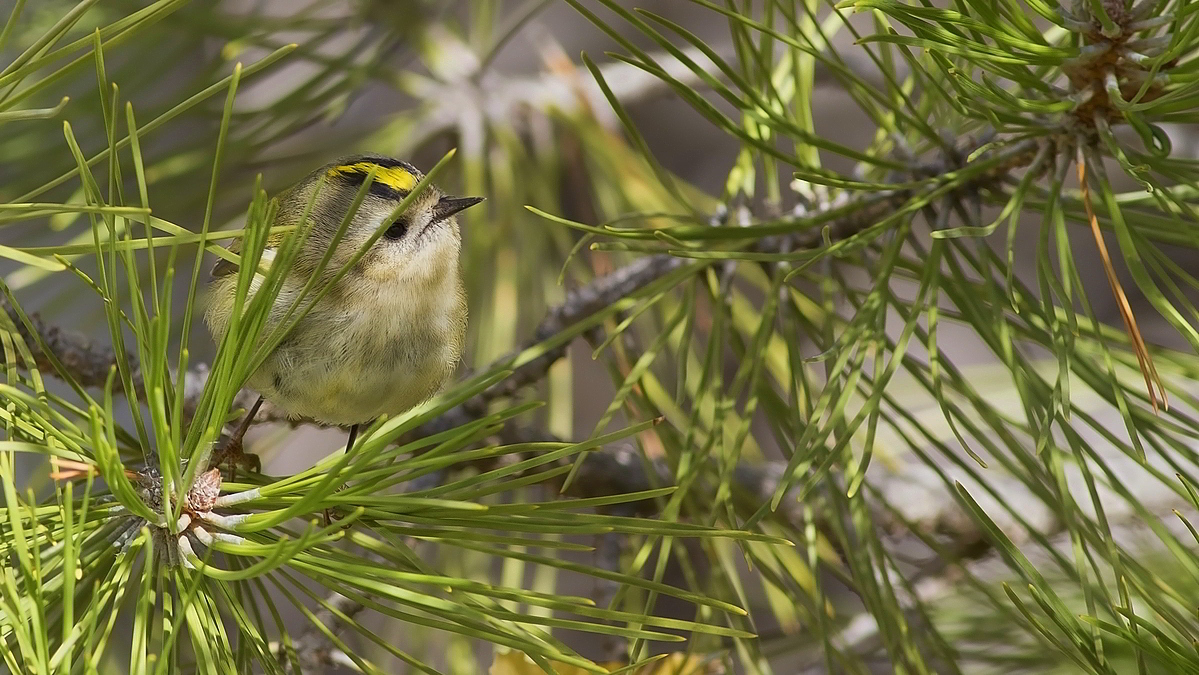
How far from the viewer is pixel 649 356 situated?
923mm

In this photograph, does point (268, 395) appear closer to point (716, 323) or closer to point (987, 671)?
point (716, 323)

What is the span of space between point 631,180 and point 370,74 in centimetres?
36

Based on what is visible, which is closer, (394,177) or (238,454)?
(238,454)

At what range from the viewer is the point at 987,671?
1.26 m

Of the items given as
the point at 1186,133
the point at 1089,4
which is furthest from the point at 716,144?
the point at 1089,4

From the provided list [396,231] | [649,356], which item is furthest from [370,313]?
[649,356]

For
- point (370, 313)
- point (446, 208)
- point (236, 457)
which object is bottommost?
point (236, 457)

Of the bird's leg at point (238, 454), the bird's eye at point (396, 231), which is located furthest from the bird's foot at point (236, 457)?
the bird's eye at point (396, 231)

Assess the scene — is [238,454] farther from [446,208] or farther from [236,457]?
[446,208]

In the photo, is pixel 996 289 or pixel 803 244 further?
pixel 803 244

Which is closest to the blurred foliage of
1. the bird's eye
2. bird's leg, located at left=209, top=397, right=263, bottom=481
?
bird's leg, located at left=209, top=397, right=263, bottom=481

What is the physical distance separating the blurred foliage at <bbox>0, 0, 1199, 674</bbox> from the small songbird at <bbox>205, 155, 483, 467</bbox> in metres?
0.06

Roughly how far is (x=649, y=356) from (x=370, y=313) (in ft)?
0.77

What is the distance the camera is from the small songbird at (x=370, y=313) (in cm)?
93
